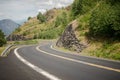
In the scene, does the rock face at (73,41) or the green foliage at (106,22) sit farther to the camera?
the rock face at (73,41)

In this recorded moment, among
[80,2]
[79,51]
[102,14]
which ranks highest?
[80,2]

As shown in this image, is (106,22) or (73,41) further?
(73,41)

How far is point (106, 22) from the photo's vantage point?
2530 centimetres

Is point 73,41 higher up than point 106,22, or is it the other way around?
point 106,22

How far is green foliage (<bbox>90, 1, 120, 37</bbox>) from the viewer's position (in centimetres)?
2358

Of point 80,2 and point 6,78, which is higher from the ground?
point 80,2

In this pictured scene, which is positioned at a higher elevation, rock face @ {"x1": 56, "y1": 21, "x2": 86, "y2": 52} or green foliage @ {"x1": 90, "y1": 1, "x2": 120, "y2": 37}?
green foliage @ {"x1": 90, "y1": 1, "x2": 120, "y2": 37}

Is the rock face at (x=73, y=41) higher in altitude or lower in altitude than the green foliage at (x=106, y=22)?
lower

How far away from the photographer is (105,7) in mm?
27766

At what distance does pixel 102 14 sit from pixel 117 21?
3284 mm

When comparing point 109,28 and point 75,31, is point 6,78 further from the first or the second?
point 75,31

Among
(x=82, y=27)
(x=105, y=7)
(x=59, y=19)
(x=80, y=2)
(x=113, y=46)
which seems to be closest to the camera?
(x=113, y=46)

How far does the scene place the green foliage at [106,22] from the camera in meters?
23.6

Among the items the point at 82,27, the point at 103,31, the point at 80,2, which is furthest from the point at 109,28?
the point at 80,2
